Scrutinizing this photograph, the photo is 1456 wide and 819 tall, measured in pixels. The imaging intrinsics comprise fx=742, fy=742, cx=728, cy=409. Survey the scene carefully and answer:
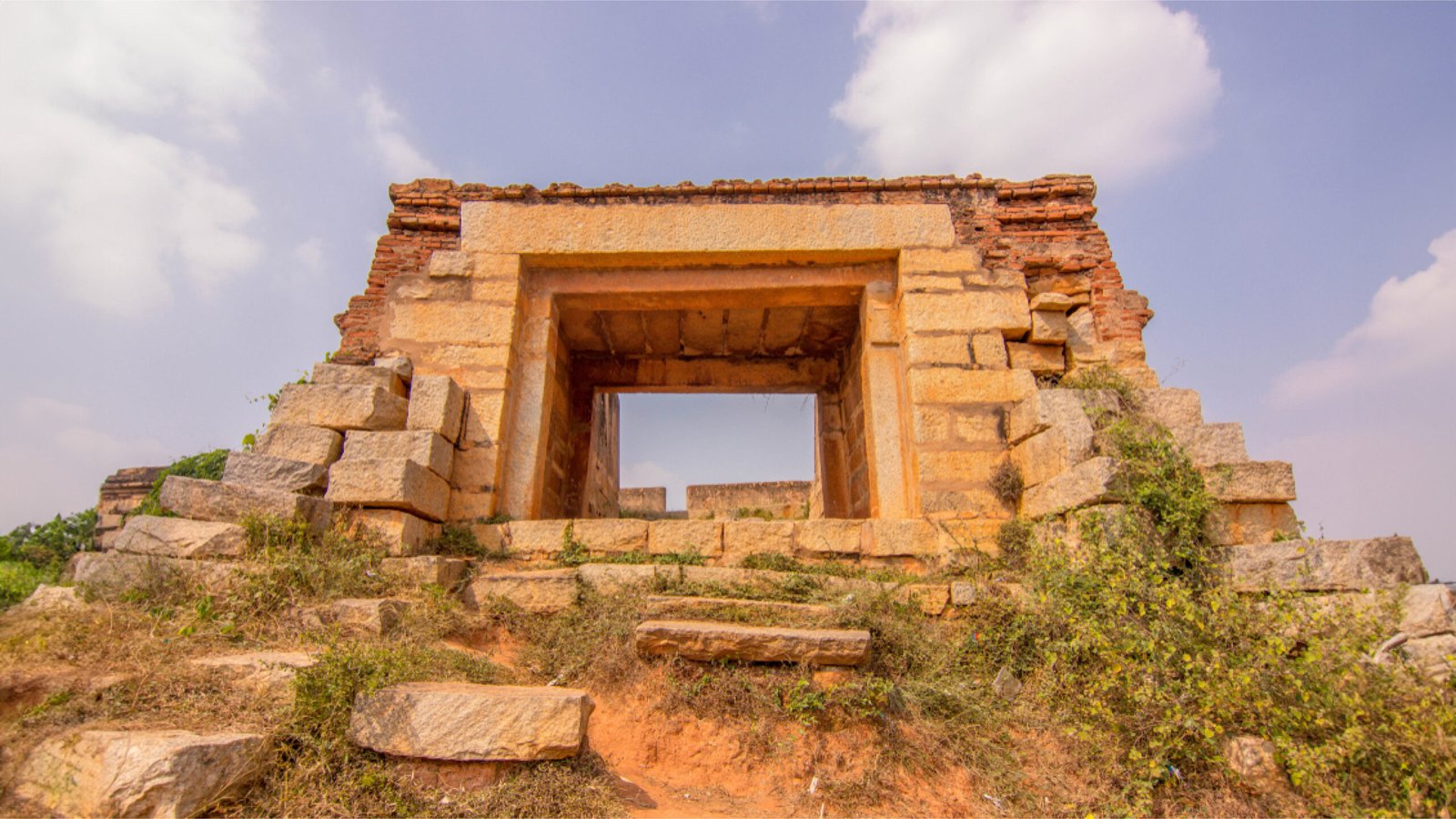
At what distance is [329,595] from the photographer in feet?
13.8

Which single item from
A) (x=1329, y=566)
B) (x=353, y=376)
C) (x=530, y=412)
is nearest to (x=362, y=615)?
(x=353, y=376)

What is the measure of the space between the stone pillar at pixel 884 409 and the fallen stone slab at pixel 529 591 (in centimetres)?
255

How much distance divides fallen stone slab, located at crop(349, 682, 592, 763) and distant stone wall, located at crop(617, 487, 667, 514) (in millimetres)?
12023

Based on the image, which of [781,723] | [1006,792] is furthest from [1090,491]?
[781,723]

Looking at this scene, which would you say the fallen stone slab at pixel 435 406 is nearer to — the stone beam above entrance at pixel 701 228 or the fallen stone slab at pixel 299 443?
the fallen stone slab at pixel 299 443

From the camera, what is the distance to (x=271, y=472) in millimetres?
4840

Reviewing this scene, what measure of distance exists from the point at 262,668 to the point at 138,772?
84 cm

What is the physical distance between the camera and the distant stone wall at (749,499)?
13.9m

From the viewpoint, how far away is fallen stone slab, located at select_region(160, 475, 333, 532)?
14.6ft

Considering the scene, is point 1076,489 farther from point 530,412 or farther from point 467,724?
point 530,412

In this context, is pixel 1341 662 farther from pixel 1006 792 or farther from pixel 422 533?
pixel 422 533

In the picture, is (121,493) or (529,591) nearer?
(529,591)

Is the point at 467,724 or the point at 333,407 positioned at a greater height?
the point at 333,407

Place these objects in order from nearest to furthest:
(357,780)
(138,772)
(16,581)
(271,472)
→ (138,772) → (357,780) → (271,472) → (16,581)
